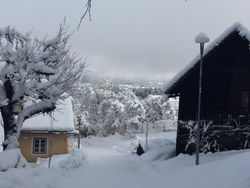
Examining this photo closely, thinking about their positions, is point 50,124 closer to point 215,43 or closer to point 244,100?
point 215,43

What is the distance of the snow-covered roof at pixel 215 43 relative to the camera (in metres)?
17.3

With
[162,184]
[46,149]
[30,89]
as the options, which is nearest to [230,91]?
[162,184]

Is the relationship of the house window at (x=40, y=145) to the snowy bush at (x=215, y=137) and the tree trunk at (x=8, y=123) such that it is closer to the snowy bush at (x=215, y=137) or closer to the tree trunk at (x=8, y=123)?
the snowy bush at (x=215, y=137)

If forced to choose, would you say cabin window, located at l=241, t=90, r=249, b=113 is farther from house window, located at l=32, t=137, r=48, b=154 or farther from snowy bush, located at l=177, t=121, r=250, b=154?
house window, located at l=32, t=137, r=48, b=154

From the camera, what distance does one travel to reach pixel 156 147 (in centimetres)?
2195

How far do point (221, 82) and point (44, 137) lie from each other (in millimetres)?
15182

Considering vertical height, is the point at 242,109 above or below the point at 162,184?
above

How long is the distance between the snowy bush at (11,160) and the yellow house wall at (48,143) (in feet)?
53.5

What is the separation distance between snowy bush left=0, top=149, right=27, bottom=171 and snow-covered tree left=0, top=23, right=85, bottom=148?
10.7ft

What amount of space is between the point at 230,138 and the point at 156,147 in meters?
5.22

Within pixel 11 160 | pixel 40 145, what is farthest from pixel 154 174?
pixel 40 145

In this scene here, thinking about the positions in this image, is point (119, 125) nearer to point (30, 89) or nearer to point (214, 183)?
point (30, 89)

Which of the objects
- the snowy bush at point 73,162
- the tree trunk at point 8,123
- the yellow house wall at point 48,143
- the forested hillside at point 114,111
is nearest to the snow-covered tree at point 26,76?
the tree trunk at point 8,123

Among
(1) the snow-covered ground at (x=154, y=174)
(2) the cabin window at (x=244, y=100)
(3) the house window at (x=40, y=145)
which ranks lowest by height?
(3) the house window at (x=40, y=145)
